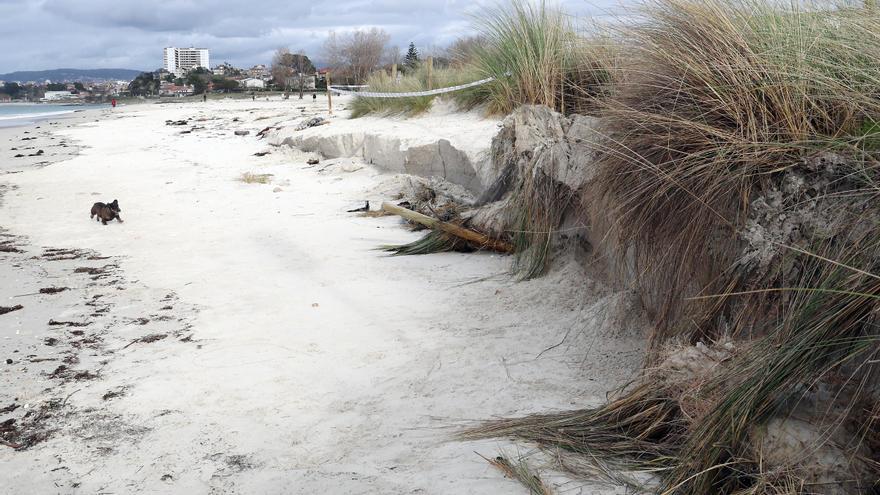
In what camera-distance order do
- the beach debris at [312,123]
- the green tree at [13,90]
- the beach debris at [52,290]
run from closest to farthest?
the beach debris at [52,290] < the beach debris at [312,123] < the green tree at [13,90]

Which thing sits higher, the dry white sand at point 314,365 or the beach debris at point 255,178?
the beach debris at point 255,178

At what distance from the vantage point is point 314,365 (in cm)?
417

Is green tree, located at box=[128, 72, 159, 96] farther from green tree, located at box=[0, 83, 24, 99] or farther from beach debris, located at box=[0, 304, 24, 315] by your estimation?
beach debris, located at box=[0, 304, 24, 315]

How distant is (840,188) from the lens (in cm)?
277

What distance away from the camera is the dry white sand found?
3.07 metres

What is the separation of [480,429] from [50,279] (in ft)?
15.3

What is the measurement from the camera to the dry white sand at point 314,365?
10.1ft

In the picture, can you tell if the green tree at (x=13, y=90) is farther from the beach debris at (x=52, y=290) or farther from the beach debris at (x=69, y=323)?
the beach debris at (x=69, y=323)

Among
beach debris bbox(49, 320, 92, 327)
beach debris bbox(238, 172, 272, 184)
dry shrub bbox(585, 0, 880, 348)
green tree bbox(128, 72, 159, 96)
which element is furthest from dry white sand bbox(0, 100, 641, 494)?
green tree bbox(128, 72, 159, 96)

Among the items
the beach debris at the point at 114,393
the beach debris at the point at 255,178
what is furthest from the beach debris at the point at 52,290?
the beach debris at the point at 255,178

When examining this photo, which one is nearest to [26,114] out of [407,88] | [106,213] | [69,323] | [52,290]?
[407,88]

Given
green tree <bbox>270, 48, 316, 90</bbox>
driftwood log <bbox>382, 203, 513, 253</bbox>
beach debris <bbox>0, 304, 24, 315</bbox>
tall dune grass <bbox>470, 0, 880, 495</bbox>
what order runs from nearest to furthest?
1. tall dune grass <bbox>470, 0, 880, 495</bbox>
2. beach debris <bbox>0, 304, 24, 315</bbox>
3. driftwood log <bbox>382, 203, 513, 253</bbox>
4. green tree <bbox>270, 48, 316, 90</bbox>

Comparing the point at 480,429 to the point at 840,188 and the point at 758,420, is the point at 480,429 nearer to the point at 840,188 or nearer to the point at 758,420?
the point at 758,420

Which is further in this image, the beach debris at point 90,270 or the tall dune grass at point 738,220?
the beach debris at point 90,270
